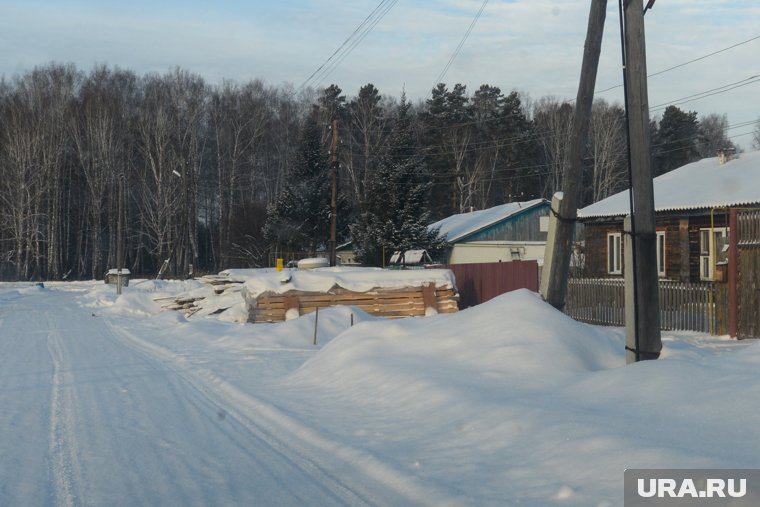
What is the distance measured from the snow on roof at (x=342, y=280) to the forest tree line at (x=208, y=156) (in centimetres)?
3528

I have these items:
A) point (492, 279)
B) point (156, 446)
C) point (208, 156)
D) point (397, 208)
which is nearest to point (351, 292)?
point (492, 279)

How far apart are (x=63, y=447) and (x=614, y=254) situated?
89.4ft

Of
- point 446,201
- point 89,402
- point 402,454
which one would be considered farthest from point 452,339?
point 446,201

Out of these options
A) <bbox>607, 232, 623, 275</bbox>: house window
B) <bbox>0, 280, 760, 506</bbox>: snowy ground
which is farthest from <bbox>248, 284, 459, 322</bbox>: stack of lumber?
<bbox>607, 232, 623, 275</bbox>: house window

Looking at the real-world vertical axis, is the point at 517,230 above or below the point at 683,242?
above

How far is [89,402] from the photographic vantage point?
11.3 metres

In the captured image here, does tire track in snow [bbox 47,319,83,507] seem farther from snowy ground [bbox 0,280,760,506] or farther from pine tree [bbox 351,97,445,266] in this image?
pine tree [bbox 351,97,445,266]

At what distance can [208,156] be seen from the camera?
7088 cm

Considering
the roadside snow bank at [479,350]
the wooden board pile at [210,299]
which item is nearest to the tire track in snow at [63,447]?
the roadside snow bank at [479,350]

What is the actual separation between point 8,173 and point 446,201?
36208 millimetres

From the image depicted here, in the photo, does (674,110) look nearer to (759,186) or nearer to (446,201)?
(446,201)

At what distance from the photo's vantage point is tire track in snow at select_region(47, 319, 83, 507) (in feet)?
22.5

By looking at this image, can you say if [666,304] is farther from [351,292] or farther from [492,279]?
[351,292]

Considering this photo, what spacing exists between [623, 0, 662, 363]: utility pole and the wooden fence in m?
10.4
